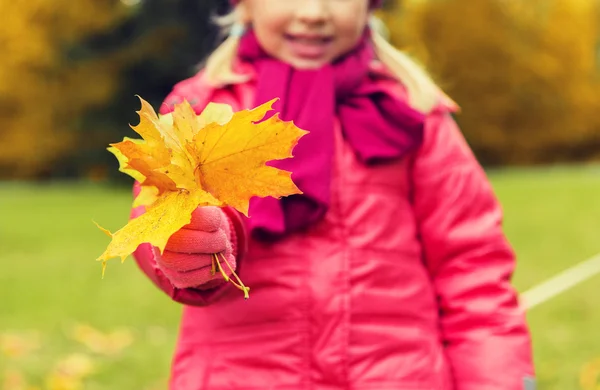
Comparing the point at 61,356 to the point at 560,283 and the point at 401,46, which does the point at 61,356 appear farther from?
the point at 401,46

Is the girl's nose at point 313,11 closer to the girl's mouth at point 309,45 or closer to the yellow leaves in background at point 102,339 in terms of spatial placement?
the girl's mouth at point 309,45

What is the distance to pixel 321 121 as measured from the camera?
170 cm

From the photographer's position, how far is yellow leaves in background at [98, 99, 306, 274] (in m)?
1.13

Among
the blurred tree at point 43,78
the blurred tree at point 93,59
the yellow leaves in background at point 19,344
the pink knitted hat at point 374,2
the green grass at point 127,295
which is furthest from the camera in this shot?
the blurred tree at point 43,78

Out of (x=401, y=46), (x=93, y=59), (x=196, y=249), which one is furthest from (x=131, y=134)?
(x=196, y=249)

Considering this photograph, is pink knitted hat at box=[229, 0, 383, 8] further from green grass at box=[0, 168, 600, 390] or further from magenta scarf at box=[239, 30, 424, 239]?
green grass at box=[0, 168, 600, 390]

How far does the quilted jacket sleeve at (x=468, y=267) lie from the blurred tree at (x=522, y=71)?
66.0 feet

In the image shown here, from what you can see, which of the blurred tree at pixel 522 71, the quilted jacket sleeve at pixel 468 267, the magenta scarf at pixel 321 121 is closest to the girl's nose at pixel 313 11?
the magenta scarf at pixel 321 121

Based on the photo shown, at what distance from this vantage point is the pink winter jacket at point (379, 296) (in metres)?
1.64

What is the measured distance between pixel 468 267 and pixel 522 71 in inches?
925

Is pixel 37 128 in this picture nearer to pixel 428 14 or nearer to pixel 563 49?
pixel 428 14

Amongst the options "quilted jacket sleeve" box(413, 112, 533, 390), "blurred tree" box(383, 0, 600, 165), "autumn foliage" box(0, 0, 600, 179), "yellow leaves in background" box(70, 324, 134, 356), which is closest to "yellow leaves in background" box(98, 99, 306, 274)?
"quilted jacket sleeve" box(413, 112, 533, 390)

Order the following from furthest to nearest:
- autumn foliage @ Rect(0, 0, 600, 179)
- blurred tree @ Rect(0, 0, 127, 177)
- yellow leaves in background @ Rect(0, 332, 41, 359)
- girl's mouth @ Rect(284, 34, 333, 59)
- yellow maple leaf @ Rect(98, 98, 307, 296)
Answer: blurred tree @ Rect(0, 0, 127, 177) < autumn foliage @ Rect(0, 0, 600, 179) < yellow leaves in background @ Rect(0, 332, 41, 359) < girl's mouth @ Rect(284, 34, 333, 59) < yellow maple leaf @ Rect(98, 98, 307, 296)

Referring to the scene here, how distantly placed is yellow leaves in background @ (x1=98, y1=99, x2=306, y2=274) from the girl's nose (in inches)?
21.8
